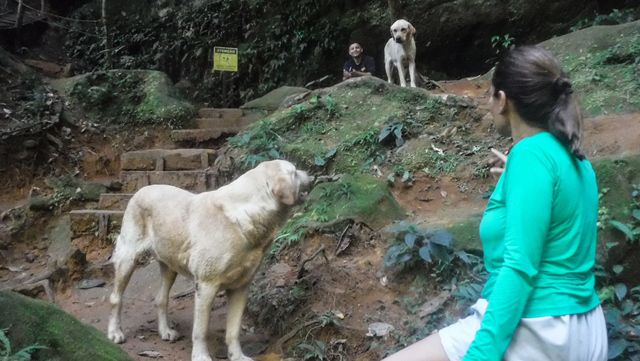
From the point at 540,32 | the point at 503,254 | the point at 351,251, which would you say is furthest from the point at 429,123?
the point at 540,32

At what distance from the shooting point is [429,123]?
27.3 ft

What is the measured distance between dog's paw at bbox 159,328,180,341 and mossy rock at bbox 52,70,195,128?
698cm

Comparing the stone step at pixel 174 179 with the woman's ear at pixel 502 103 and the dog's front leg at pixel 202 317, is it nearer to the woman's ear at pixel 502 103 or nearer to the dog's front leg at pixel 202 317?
the dog's front leg at pixel 202 317

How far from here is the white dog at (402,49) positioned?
10.7 m

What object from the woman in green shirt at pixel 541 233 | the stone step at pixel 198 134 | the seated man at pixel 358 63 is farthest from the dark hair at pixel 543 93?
the seated man at pixel 358 63

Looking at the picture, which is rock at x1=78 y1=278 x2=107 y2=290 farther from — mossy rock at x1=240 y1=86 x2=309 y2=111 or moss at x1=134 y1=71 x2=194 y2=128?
mossy rock at x1=240 y1=86 x2=309 y2=111

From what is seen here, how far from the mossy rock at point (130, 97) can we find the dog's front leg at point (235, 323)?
756cm

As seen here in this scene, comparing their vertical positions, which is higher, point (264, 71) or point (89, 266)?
point (264, 71)

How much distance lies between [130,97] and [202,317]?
8.95 metres

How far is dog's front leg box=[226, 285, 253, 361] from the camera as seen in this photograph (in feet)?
16.2

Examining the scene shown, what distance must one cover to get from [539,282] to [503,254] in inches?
5.9

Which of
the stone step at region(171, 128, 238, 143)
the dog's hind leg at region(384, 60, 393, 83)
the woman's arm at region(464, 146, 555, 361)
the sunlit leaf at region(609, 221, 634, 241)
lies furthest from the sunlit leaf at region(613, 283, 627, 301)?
the stone step at region(171, 128, 238, 143)

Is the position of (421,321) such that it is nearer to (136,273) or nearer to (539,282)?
(539,282)

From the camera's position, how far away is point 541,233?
6.60 feet
